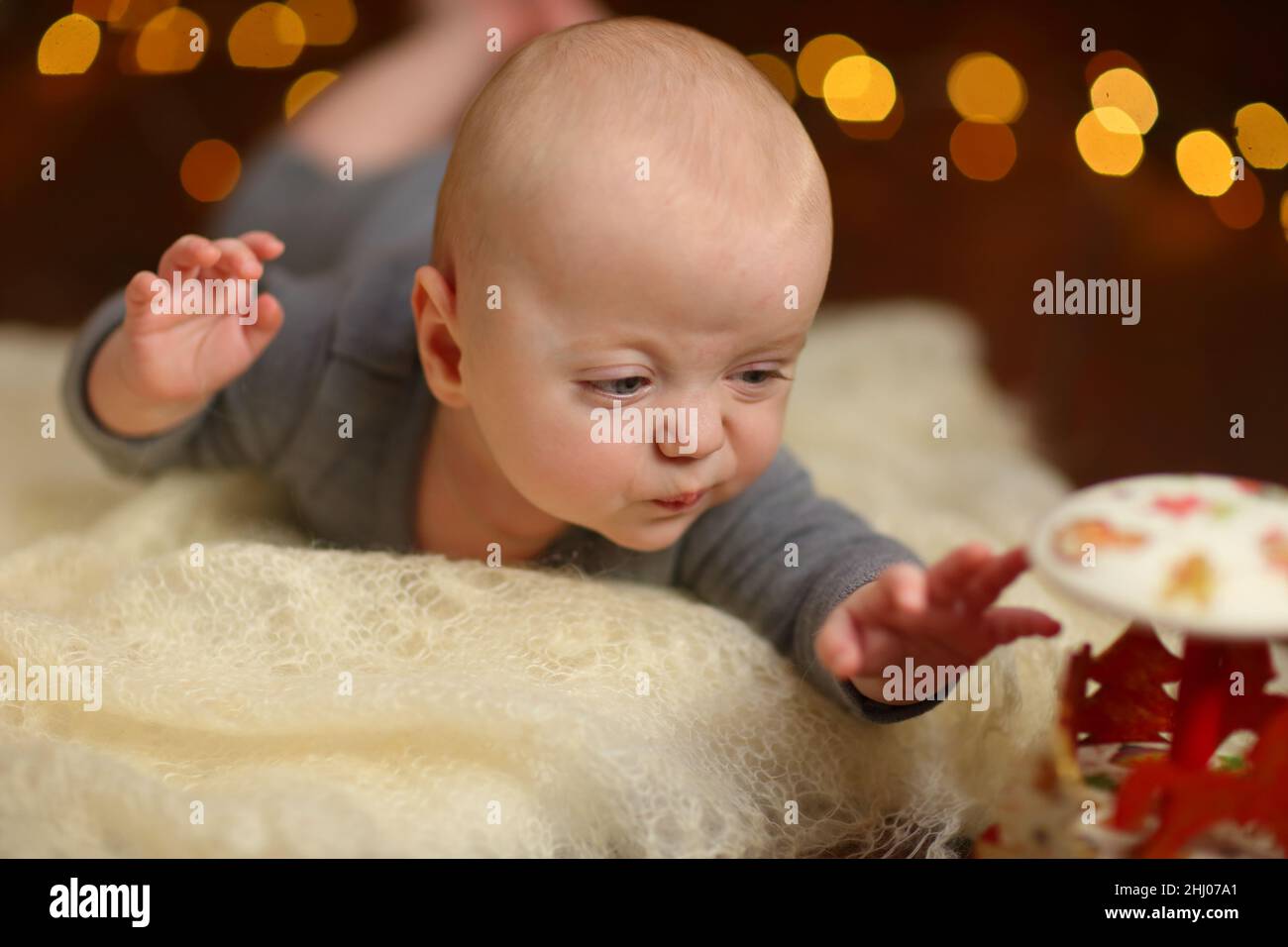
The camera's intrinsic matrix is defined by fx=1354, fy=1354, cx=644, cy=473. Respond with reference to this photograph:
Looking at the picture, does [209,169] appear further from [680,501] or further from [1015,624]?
[1015,624]

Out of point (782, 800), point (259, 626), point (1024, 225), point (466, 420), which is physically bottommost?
point (782, 800)

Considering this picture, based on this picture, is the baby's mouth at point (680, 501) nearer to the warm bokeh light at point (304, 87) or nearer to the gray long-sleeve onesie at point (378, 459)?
the gray long-sleeve onesie at point (378, 459)

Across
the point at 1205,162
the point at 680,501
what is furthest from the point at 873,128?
the point at 680,501

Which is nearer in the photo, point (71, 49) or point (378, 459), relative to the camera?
point (378, 459)

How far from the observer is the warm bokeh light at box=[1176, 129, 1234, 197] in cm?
137

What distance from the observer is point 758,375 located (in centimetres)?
78

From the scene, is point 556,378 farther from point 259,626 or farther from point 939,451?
point 939,451

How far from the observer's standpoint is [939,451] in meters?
1.35

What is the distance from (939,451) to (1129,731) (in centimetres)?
69

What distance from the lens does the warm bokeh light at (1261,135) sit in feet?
4.33

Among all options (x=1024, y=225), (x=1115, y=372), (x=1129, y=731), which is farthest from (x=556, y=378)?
(x=1024, y=225)

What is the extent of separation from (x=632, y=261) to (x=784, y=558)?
27 cm

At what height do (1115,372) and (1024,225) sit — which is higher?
(1024,225)

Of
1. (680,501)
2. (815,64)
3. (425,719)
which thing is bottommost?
(425,719)
